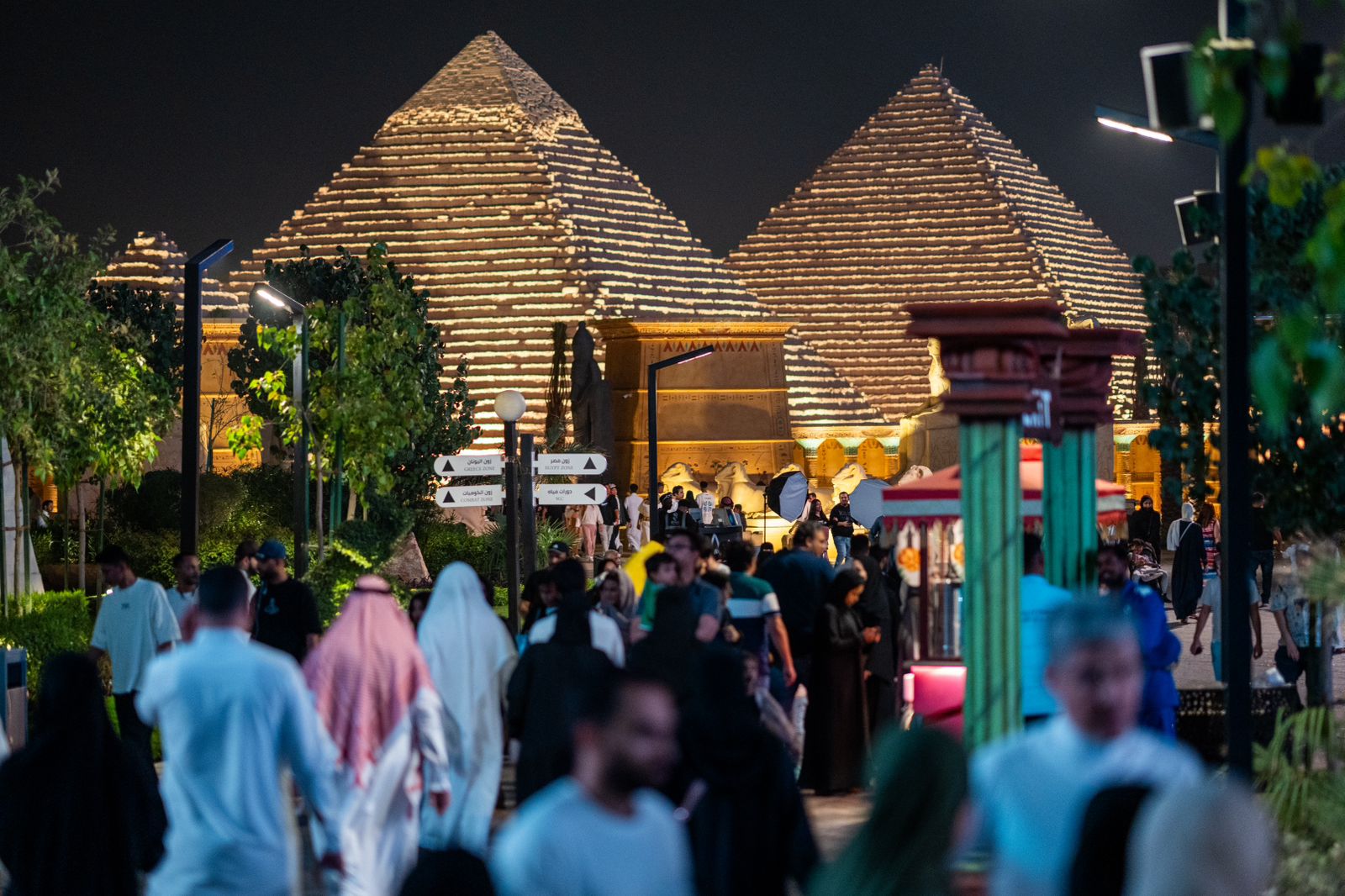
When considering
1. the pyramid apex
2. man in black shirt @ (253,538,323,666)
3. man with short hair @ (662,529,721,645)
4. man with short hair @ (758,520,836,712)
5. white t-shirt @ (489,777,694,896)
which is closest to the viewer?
white t-shirt @ (489,777,694,896)

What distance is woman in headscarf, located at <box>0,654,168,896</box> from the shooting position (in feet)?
21.7

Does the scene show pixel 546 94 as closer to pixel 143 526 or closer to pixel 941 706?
pixel 143 526

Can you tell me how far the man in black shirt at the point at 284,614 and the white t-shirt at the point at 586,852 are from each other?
22.1 feet

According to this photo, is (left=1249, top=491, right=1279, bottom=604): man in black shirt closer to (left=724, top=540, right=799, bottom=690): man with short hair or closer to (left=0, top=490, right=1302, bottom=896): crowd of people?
(left=0, top=490, right=1302, bottom=896): crowd of people

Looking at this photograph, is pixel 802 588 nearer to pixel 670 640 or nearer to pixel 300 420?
pixel 670 640

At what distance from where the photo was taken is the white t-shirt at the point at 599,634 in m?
8.17

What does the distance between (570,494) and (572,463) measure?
5.53ft

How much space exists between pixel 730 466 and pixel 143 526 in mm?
20325

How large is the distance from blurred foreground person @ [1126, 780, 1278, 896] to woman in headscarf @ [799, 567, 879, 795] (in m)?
7.62

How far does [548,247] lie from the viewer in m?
64.0

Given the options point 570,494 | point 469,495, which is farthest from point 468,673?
point 570,494

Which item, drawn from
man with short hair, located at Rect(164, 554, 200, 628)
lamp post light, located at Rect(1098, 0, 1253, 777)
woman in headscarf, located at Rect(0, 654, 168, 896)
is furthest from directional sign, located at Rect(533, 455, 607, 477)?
woman in headscarf, located at Rect(0, 654, 168, 896)

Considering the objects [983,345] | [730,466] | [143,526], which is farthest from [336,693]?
[730,466]

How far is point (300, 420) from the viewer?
20469mm
